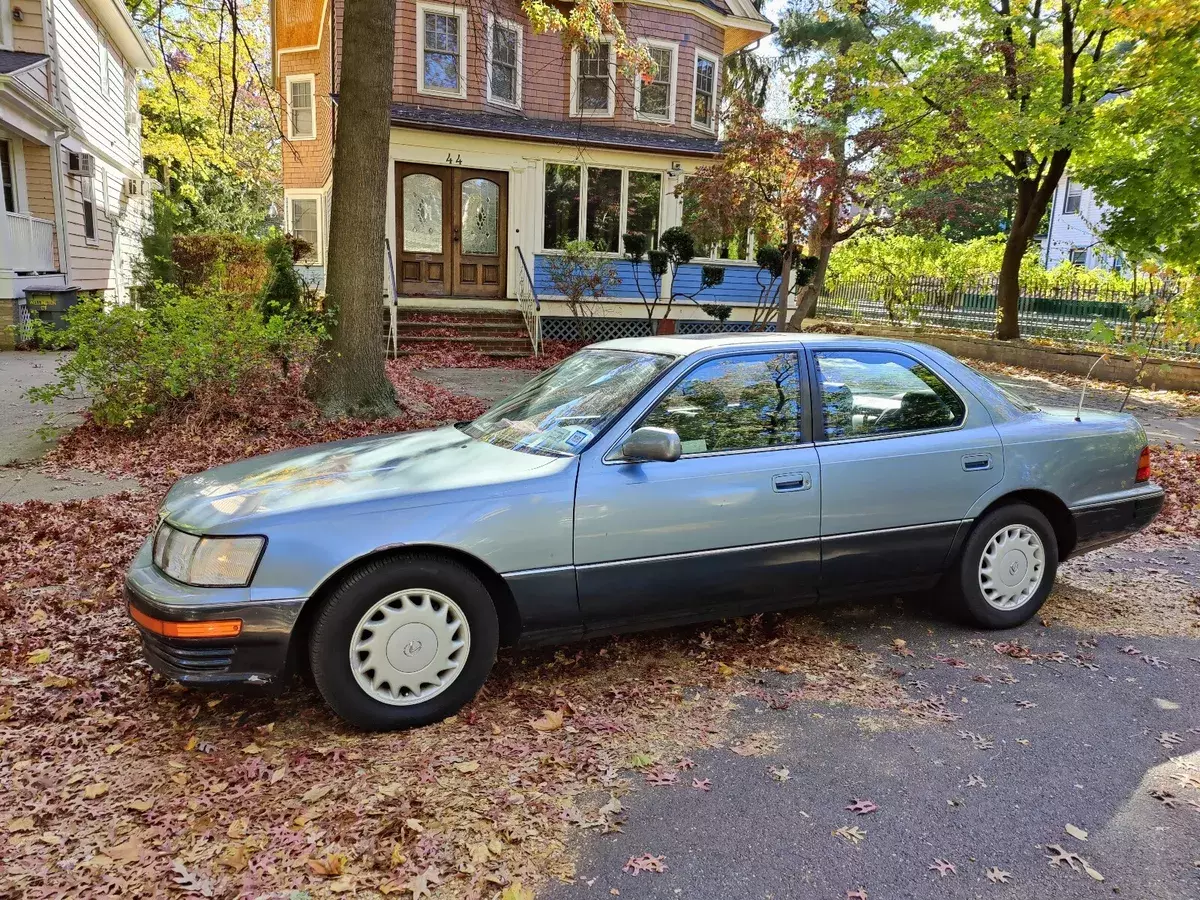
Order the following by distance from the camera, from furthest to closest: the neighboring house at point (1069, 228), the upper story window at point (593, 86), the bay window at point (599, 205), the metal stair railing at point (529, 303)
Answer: the neighboring house at point (1069, 228) < the upper story window at point (593, 86) < the bay window at point (599, 205) < the metal stair railing at point (529, 303)

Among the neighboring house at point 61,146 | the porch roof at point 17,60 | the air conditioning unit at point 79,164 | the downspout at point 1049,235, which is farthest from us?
the downspout at point 1049,235

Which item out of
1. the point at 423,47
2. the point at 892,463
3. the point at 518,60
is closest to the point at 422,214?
the point at 423,47

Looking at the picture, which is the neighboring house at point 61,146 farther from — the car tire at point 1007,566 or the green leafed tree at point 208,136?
the car tire at point 1007,566

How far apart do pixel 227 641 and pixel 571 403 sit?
1849mm

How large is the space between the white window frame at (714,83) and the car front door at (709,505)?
17.1 m

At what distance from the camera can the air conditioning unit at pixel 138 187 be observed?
23375 millimetres

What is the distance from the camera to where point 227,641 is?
3000 mm

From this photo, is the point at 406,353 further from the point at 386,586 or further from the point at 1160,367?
the point at 1160,367

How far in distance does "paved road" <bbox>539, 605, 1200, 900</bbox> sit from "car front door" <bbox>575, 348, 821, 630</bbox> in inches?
21.6

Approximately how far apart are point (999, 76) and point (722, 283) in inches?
269

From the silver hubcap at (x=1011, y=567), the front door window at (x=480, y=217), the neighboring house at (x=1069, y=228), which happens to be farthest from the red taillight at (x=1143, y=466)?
the neighboring house at (x=1069, y=228)

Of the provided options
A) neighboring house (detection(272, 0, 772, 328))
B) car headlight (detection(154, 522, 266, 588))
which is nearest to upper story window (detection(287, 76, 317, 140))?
neighboring house (detection(272, 0, 772, 328))

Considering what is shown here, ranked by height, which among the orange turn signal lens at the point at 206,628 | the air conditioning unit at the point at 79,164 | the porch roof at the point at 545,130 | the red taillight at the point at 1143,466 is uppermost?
the porch roof at the point at 545,130

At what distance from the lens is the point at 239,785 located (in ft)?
9.51
